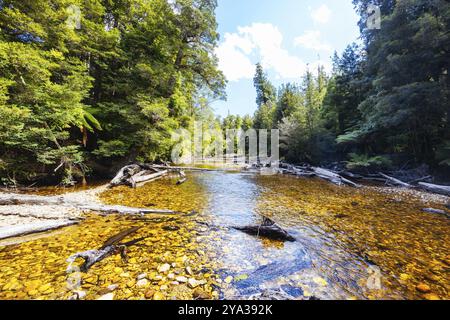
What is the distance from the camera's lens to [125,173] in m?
9.34

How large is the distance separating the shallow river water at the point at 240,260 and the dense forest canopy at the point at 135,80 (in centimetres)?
527

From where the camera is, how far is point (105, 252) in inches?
109

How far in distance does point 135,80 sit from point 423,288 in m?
13.1

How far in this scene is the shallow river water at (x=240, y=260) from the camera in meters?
2.12

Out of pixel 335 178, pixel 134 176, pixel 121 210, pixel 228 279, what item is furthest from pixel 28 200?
pixel 335 178

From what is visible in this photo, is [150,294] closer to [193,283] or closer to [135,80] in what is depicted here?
[193,283]

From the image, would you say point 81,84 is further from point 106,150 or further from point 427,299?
point 427,299

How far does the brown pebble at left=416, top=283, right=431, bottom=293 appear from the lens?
2193mm

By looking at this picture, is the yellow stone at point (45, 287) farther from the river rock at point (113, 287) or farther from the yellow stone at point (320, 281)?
the yellow stone at point (320, 281)

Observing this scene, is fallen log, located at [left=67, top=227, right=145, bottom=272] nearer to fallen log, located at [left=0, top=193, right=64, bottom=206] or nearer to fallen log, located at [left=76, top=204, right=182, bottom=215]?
fallen log, located at [left=76, top=204, right=182, bottom=215]

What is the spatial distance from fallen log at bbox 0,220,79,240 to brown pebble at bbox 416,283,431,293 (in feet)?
19.4

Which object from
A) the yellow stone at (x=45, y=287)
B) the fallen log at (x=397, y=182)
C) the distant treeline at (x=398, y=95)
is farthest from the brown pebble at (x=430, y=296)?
the distant treeline at (x=398, y=95)

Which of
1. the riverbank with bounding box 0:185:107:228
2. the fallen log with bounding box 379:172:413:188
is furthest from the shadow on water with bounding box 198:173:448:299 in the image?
the fallen log with bounding box 379:172:413:188
